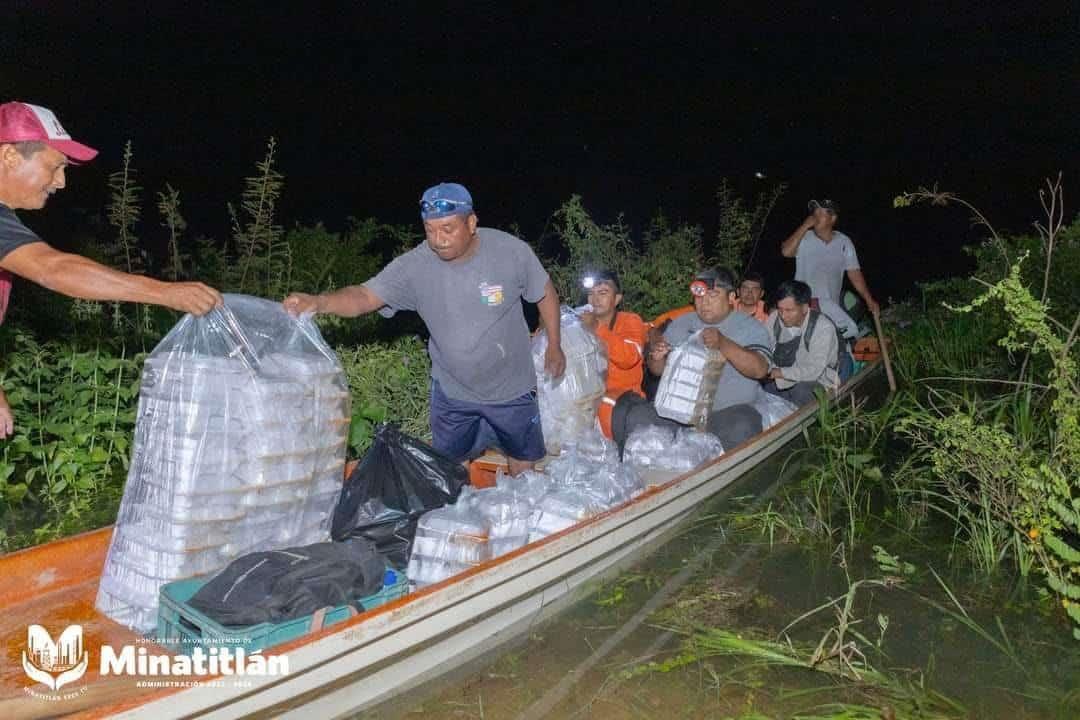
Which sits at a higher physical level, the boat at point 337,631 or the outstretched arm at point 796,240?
the outstretched arm at point 796,240

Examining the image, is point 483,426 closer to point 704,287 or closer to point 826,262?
point 704,287

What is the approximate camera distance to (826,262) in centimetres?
773

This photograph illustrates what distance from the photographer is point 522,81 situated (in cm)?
2561

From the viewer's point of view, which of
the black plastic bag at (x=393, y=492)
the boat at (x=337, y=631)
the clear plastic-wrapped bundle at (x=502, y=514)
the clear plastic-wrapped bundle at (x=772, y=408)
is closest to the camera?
the boat at (x=337, y=631)

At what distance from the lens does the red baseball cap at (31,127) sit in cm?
280

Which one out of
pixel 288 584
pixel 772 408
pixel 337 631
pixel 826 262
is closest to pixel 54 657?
pixel 288 584

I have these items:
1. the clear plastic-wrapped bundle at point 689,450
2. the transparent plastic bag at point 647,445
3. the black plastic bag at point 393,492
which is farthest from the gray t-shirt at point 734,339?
the black plastic bag at point 393,492

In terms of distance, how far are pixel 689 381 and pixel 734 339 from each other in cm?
48

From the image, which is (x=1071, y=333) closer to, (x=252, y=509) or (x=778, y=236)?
(x=252, y=509)

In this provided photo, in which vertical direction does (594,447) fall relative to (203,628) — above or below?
above

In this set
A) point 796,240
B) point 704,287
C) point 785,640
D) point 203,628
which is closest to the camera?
point 203,628

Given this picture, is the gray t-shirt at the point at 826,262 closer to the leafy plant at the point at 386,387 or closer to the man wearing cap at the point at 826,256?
the man wearing cap at the point at 826,256

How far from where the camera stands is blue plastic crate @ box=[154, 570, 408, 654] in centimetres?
275

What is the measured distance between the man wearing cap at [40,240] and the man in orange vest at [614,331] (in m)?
3.00
